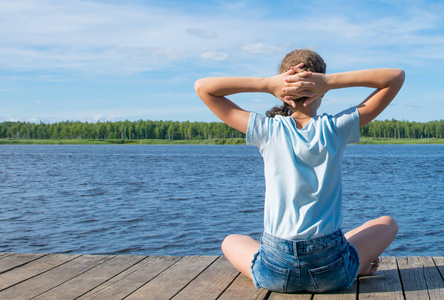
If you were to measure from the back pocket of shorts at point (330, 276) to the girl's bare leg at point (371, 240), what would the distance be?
25 cm

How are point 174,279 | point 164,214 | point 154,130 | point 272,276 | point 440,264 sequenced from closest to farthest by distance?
point 272,276
point 174,279
point 440,264
point 164,214
point 154,130

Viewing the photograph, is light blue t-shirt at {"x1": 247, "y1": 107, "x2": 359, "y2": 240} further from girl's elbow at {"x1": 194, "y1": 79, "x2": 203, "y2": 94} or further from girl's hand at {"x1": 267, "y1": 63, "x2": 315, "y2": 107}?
girl's elbow at {"x1": 194, "y1": 79, "x2": 203, "y2": 94}

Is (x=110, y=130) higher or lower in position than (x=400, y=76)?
higher

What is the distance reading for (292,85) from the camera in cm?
262

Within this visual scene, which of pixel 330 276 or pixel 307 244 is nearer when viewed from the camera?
pixel 307 244

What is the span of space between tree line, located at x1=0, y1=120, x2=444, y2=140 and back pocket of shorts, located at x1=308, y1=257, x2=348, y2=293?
133721 millimetres

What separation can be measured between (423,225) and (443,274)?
942cm

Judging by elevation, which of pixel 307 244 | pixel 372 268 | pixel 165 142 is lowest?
pixel 165 142

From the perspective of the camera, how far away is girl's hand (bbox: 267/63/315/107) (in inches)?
103

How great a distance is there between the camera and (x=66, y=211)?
543 inches

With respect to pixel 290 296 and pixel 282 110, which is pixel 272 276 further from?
pixel 282 110

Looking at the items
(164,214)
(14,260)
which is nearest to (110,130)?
(164,214)

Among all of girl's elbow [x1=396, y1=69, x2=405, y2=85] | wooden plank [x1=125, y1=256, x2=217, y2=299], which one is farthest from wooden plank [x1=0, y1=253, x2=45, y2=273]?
girl's elbow [x1=396, y1=69, x2=405, y2=85]

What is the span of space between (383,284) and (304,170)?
3.48 ft
